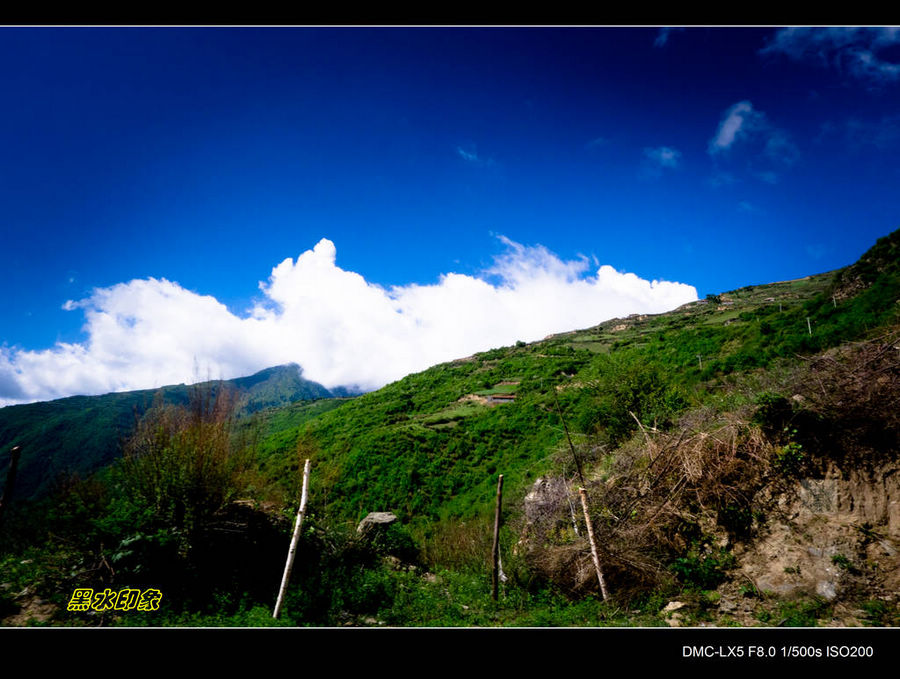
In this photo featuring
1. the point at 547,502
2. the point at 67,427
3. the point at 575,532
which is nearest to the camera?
the point at 575,532

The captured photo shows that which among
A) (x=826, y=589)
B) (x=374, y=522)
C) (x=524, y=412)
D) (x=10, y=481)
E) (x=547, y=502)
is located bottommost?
(x=374, y=522)

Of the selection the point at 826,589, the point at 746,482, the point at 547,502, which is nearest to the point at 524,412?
the point at 547,502

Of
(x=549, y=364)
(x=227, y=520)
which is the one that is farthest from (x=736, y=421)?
(x=549, y=364)

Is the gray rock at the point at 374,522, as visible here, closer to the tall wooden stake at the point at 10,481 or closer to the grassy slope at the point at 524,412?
the grassy slope at the point at 524,412

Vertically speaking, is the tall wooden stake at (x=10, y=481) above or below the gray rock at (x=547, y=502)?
above

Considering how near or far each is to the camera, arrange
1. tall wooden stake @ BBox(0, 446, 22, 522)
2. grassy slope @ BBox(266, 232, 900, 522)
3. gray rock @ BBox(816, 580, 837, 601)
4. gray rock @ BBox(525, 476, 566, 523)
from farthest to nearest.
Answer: grassy slope @ BBox(266, 232, 900, 522) → gray rock @ BBox(525, 476, 566, 523) → gray rock @ BBox(816, 580, 837, 601) → tall wooden stake @ BBox(0, 446, 22, 522)

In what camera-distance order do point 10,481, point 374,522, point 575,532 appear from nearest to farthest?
point 10,481 < point 575,532 < point 374,522

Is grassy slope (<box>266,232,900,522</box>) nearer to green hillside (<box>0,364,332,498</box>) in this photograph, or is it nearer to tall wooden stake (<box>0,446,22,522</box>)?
green hillside (<box>0,364,332,498</box>)

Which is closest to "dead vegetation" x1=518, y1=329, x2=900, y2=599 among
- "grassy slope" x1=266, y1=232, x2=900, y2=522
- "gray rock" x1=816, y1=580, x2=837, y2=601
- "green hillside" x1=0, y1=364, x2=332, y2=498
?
"gray rock" x1=816, y1=580, x2=837, y2=601

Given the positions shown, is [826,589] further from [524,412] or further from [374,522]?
[524,412]

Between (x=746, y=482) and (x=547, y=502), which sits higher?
(x=746, y=482)

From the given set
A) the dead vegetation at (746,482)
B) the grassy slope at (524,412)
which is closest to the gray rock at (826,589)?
the dead vegetation at (746,482)
